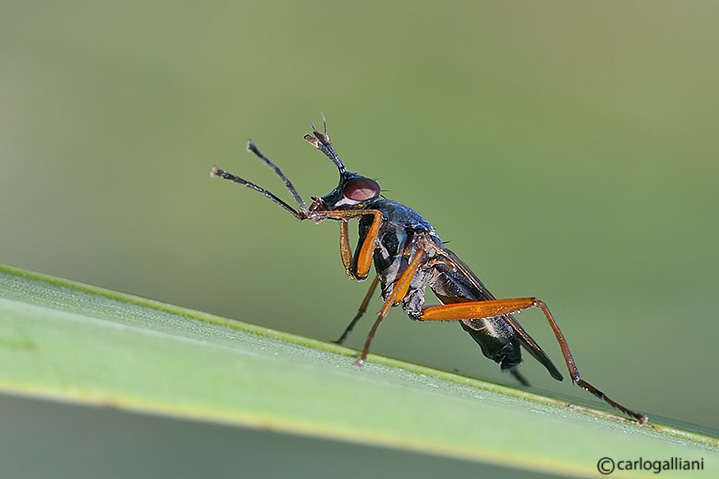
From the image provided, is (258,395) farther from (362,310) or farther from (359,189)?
(362,310)

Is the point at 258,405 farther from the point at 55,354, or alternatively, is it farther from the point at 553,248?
the point at 553,248

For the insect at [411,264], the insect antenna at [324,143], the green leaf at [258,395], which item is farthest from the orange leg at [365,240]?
the green leaf at [258,395]

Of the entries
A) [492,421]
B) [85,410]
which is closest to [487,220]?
[85,410]

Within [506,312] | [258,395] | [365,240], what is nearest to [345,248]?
[365,240]

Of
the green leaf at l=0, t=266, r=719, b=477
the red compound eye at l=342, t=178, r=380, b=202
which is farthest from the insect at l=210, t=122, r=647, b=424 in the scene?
the green leaf at l=0, t=266, r=719, b=477

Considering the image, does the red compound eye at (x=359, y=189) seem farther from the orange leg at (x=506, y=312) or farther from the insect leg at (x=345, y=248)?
the orange leg at (x=506, y=312)

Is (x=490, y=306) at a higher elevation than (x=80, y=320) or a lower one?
higher

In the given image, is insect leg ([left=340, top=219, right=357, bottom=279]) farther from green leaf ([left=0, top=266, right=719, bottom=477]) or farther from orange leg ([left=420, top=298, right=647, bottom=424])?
green leaf ([left=0, top=266, right=719, bottom=477])
